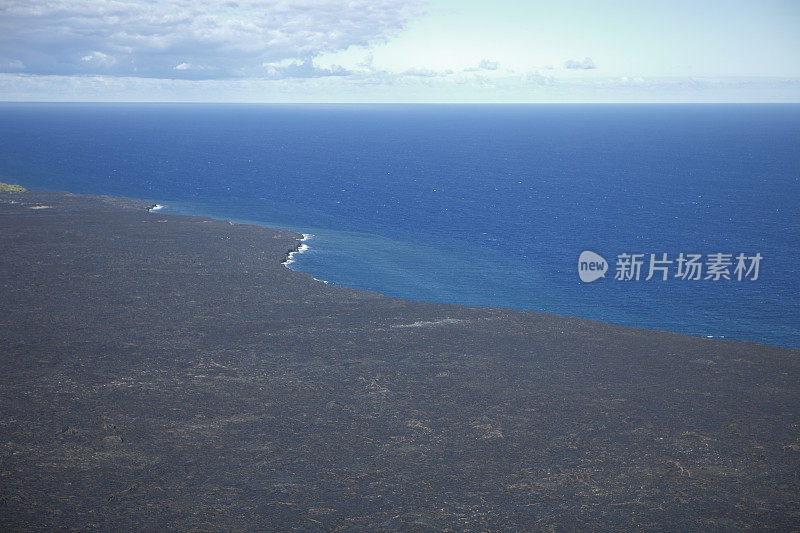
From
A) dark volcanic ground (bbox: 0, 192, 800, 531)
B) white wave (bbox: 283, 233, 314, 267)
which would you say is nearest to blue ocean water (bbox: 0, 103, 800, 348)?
white wave (bbox: 283, 233, 314, 267)

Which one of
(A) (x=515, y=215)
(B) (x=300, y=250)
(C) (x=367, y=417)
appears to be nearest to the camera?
(C) (x=367, y=417)

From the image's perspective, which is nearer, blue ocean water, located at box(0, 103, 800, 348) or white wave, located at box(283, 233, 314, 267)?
blue ocean water, located at box(0, 103, 800, 348)

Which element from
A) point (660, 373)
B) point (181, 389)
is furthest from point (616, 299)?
point (181, 389)

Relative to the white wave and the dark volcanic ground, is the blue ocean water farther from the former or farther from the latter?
the dark volcanic ground

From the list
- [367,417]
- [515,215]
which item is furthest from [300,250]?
[367,417]

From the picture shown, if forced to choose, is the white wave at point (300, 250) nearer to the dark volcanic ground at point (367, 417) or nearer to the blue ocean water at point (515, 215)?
the blue ocean water at point (515, 215)

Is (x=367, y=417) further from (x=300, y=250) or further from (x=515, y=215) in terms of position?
(x=515, y=215)

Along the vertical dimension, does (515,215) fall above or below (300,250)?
above

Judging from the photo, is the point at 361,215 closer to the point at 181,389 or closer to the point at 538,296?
the point at 538,296

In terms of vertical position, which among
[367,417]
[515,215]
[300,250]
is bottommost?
[367,417]
